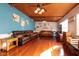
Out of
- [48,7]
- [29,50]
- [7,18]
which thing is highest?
[48,7]

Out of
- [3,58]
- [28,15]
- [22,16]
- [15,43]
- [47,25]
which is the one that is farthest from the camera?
[28,15]

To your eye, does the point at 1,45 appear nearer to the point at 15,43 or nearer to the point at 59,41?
the point at 15,43

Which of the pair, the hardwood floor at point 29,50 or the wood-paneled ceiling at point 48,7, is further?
the wood-paneled ceiling at point 48,7

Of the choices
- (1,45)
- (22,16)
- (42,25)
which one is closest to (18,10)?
(22,16)

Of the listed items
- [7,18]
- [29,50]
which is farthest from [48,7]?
[29,50]

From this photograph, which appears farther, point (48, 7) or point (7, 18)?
point (48, 7)

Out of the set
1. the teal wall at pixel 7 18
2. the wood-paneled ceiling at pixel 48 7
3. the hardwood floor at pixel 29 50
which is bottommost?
the hardwood floor at pixel 29 50

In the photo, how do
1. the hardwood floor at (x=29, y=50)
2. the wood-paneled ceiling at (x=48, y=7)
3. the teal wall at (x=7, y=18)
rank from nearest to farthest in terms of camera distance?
1. the hardwood floor at (x=29, y=50)
2. the teal wall at (x=7, y=18)
3. the wood-paneled ceiling at (x=48, y=7)

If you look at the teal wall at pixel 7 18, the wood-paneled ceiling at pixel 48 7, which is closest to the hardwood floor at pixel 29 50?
the teal wall at pixel 7 18

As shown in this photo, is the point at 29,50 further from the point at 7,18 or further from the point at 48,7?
the point at 48,7

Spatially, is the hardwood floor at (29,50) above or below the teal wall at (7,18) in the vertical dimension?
below

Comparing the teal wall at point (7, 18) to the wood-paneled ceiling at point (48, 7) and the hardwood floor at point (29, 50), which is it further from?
the hardwood floor at point (29, 50)

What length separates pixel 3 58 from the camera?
5.46 feet

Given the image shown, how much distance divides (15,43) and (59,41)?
2103 millimetres
